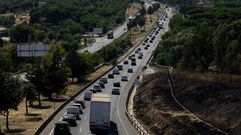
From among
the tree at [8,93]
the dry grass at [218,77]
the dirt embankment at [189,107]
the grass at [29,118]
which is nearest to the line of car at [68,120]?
the grass at [29,118]

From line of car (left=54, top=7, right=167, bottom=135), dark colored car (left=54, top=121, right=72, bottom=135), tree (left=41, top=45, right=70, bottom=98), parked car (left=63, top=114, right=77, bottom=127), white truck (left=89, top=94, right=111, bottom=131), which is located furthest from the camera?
tree (left=41, top=45, right=70, bottom=98)

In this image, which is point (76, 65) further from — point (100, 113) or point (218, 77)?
point (100, 113)

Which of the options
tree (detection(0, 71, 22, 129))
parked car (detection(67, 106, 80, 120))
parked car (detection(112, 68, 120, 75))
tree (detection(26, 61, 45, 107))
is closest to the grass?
tree (detection(0, 71, 22, 129))

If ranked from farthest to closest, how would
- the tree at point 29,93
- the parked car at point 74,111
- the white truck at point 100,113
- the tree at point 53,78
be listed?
1. the tree at point 53,78
2. the tree at point 29,93
3. the parked car at point 74,111
4. the white truck at point 100,113

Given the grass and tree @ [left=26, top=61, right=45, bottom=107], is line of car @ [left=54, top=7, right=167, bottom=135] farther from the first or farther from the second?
tree @ [left=26, top=61, right=45, bottom=107]

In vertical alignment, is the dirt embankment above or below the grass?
above

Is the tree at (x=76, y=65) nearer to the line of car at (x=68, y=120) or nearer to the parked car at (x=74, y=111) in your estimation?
the line of car at (x=68, y=120)
